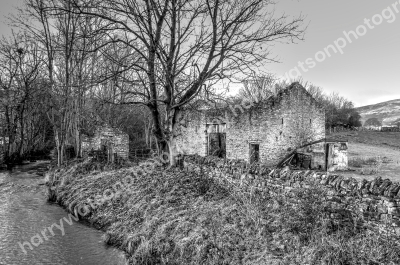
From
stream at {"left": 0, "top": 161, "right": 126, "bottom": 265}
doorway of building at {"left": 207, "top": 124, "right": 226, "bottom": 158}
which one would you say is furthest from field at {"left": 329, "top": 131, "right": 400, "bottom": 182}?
stream at {"left": 0, "top": 161, "right": 126, "bottom": 265}

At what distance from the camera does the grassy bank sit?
395cm

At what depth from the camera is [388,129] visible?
36.9 metres

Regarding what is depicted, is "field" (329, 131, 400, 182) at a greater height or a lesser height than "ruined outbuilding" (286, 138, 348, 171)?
lesser

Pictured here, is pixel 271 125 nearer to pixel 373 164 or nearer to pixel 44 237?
pixel 373 164

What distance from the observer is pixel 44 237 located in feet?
21.2

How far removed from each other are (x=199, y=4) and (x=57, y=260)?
757 centimetres

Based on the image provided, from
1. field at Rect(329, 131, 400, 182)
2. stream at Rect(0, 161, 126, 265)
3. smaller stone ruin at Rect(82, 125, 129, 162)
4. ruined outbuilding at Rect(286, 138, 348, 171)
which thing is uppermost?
smaller stone ruin at Rect(82, 125, 129, 162)

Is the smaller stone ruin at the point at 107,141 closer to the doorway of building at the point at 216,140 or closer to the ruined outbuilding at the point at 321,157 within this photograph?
the doorway of building at the point at 216,140

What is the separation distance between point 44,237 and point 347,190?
6.69m

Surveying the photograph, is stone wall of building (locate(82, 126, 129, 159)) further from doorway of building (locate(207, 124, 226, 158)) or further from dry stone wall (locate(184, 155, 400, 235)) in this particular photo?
dry stone wall (locate(184, 155, 400, 235))

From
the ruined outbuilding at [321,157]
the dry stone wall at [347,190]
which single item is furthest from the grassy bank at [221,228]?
the ruined outbuilding at [321,157]

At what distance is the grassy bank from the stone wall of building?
8.58 metres

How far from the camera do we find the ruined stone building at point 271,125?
596 inches

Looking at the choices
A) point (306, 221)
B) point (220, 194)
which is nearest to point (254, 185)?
point (220, 194)
